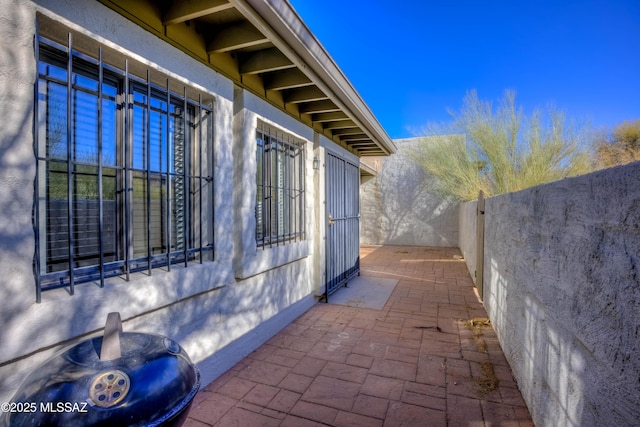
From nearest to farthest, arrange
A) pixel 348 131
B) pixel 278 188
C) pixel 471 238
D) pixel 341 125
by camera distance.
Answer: pixel 278 188 → pixel 341 125 → pixel 348 131 → pixel 471 238

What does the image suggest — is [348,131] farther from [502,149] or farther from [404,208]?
[404,208]

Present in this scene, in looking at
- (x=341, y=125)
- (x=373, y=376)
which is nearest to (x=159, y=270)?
(x=373, y=376)

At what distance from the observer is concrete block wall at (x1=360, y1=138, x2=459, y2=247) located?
1191 cm

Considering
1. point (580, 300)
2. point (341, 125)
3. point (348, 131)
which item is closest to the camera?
point (580, 300)

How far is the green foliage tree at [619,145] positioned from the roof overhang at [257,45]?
7.84 m

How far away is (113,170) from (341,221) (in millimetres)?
4234

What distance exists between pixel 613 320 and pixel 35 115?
277 cm

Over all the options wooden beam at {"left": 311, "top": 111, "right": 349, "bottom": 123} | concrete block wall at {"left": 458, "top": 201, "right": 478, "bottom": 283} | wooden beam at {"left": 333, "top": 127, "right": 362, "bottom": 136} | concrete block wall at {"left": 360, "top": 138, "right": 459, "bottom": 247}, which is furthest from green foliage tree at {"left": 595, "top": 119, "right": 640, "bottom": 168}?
wooden beam at {"left": 311, "top": 111, "right": 349, "bottom": 123}

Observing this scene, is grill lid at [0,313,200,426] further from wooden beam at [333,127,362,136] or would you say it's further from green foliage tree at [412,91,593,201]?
green foliage tree at [412,91,593,201]

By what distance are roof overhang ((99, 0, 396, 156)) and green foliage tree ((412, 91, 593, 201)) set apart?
259 inches

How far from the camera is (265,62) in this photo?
2922 millimetres

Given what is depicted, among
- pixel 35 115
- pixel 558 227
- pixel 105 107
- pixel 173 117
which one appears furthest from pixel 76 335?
pixel 558 227

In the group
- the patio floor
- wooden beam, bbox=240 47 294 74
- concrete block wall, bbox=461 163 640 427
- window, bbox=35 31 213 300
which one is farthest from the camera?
wooden beam, bbox=240 47 294 74

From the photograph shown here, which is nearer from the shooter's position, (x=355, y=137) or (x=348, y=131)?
(x=348, y=131)
